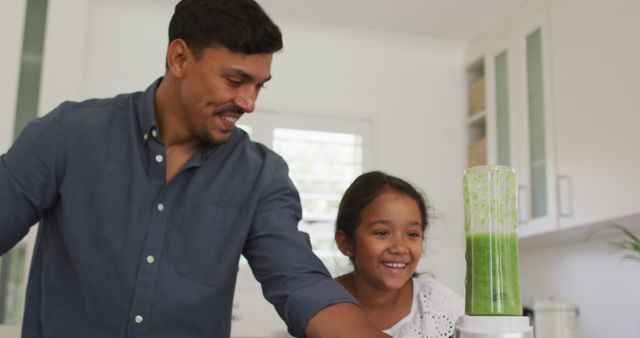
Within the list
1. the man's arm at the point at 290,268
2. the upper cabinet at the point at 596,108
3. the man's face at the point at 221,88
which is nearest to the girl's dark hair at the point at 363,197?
the man's arm at the point at 290,268

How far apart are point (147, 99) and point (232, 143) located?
6.6 inches

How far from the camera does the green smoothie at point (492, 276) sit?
30.9 inches

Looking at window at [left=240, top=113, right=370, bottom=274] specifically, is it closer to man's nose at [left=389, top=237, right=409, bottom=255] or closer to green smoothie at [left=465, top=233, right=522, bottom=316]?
man's nose at [left=389, top=237, right=409, bottom=255]

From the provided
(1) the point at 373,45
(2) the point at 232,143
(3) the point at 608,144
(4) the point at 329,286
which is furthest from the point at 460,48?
(4) the point at 329,286

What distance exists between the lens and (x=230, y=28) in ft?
3.97

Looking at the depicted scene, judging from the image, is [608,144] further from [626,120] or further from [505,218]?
[505,218]

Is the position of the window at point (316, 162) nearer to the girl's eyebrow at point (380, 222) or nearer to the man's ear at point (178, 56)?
the girl's eyebrow at point (380, 222)

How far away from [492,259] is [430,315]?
0.78 meters

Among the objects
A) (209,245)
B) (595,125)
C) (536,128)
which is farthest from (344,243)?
(536,128)

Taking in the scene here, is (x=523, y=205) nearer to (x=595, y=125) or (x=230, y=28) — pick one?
(x=595, y=125)

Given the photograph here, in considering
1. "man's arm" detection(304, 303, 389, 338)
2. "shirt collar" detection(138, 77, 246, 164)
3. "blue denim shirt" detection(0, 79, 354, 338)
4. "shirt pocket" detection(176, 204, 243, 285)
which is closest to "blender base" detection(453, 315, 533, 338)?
"man's arm" detection(304, 303, 389, 338)

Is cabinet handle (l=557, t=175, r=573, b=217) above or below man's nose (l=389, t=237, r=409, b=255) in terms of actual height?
above

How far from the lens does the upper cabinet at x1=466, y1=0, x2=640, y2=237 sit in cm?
244

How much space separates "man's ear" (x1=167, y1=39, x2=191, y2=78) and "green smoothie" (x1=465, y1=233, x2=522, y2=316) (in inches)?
26.0
